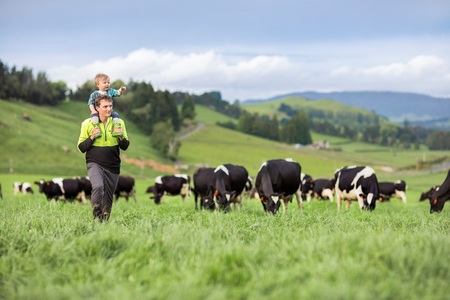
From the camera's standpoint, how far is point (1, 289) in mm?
5668

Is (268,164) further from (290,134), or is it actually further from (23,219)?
(290,134)

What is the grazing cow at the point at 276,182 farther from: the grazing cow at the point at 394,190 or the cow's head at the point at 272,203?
the grazing cow at the point at 394,190

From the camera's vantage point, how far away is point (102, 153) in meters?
10.2

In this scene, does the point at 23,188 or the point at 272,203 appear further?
the point at 23,188

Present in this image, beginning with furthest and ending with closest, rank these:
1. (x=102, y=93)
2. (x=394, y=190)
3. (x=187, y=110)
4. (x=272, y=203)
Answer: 1. (x=187, y=110)
2. (x=394, y=190)
3. (x=272, y=203)
4. (x=102, y=93)

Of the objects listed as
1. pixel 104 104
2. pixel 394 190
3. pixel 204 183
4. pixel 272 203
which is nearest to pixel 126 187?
pixel 204 183

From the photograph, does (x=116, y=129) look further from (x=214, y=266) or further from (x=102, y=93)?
(x=214, y=266)

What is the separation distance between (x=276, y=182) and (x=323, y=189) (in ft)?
66.0

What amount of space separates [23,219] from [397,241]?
6.19m

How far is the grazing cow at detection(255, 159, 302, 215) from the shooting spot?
1454 centimetres

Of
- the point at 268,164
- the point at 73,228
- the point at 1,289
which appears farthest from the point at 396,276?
the point at 268,164

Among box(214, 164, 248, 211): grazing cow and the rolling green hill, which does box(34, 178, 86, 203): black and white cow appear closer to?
box(214, 164, 248, 211): grazing cow

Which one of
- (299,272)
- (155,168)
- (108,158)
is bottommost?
(155,168)

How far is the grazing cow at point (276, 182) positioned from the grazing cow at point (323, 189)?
1776 cm
